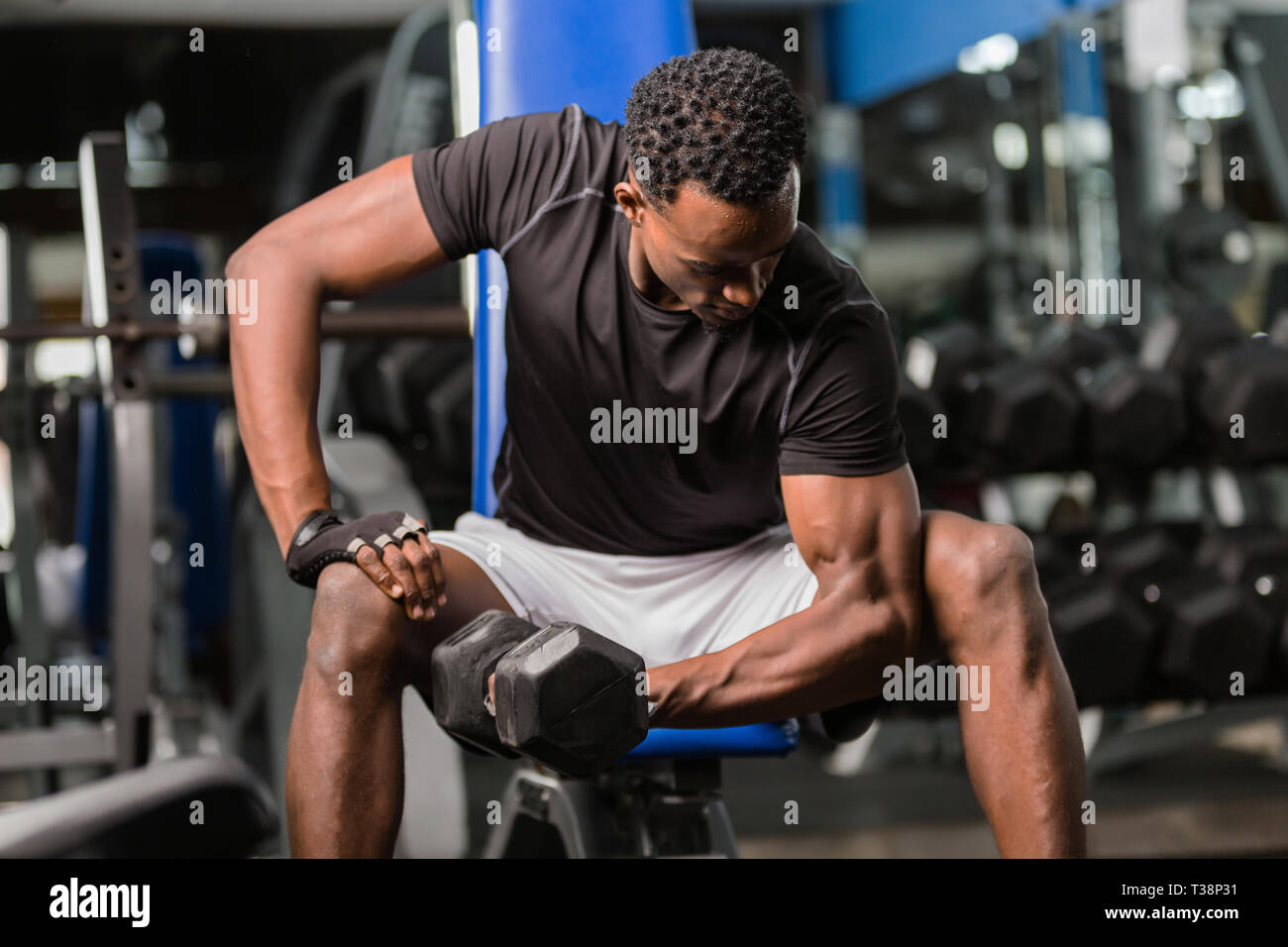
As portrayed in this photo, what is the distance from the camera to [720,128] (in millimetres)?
878

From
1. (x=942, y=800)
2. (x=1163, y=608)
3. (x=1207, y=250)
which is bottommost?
(x=942, y=800)

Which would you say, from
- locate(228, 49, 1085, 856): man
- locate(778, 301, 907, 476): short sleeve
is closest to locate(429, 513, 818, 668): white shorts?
locate(228, 49, 1085, 856): man

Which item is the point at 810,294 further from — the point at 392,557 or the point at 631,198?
the point at 392,557

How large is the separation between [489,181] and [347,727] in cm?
45

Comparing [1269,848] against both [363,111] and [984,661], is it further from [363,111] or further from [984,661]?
[363,111]

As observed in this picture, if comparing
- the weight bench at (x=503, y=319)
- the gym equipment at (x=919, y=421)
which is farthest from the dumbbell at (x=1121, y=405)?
the weight bench at (x=503, y=319)

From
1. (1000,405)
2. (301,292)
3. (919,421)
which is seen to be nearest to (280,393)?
(301,292)

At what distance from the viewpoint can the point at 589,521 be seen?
3.51 ft

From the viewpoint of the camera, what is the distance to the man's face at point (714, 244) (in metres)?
0.88

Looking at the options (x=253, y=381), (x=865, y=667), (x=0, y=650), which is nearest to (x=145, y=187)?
(x=0, y=650)

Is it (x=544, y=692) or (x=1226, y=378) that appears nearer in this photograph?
(x=544, y=692)

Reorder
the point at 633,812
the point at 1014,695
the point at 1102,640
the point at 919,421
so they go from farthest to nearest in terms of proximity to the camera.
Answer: the point at 1102,640 < the point at 919,421 < the point at 633,812 < the point at 1014,695

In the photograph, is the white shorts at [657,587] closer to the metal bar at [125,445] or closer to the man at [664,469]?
the man at [664,469]

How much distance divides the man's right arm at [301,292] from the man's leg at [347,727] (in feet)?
0.33
